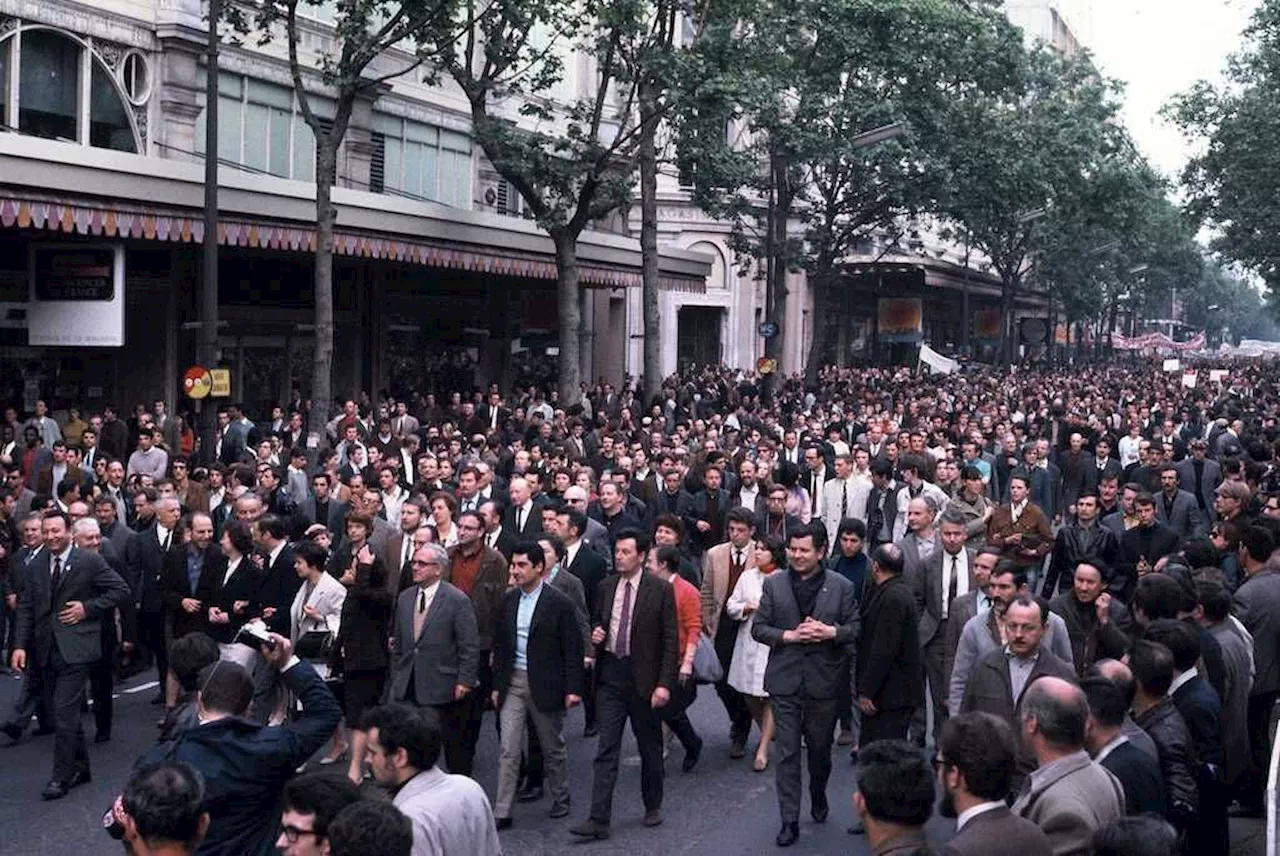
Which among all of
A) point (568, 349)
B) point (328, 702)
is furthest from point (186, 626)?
point (568, 349)

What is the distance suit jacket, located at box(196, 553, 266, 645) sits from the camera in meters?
10.0

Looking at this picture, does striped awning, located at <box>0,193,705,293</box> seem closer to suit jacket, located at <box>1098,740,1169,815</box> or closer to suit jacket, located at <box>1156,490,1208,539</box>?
suit jacket, located at <box>1156,490,1208,539</box>

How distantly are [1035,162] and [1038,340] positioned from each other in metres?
30.5

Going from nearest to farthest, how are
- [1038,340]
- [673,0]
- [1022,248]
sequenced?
[673,0] < [1022,248] < [1038,340]

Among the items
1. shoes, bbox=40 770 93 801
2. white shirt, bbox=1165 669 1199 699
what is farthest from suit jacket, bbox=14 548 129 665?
white shirt, bbox=1165 669 1199 699

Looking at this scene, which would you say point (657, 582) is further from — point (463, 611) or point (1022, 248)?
point (1022, 248)

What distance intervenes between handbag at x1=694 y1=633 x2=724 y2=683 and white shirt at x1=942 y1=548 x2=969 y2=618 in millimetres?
1471

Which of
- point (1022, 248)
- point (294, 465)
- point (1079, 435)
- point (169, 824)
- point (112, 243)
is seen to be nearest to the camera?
point (169, 824)

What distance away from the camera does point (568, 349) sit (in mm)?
28266

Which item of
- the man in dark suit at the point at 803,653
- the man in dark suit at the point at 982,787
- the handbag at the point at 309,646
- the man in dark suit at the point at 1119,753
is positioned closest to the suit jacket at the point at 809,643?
the man in dark suit at the point at 803,653

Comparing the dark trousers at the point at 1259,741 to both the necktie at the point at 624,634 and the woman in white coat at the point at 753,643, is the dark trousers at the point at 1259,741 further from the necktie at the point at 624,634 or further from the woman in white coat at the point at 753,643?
the necktie at the point at 624,634

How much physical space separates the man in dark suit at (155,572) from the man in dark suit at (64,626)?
5.40ft

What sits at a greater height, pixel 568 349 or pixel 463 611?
pixel 568 349

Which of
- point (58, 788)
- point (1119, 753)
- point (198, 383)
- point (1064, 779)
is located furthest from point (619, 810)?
point (198, 383)
